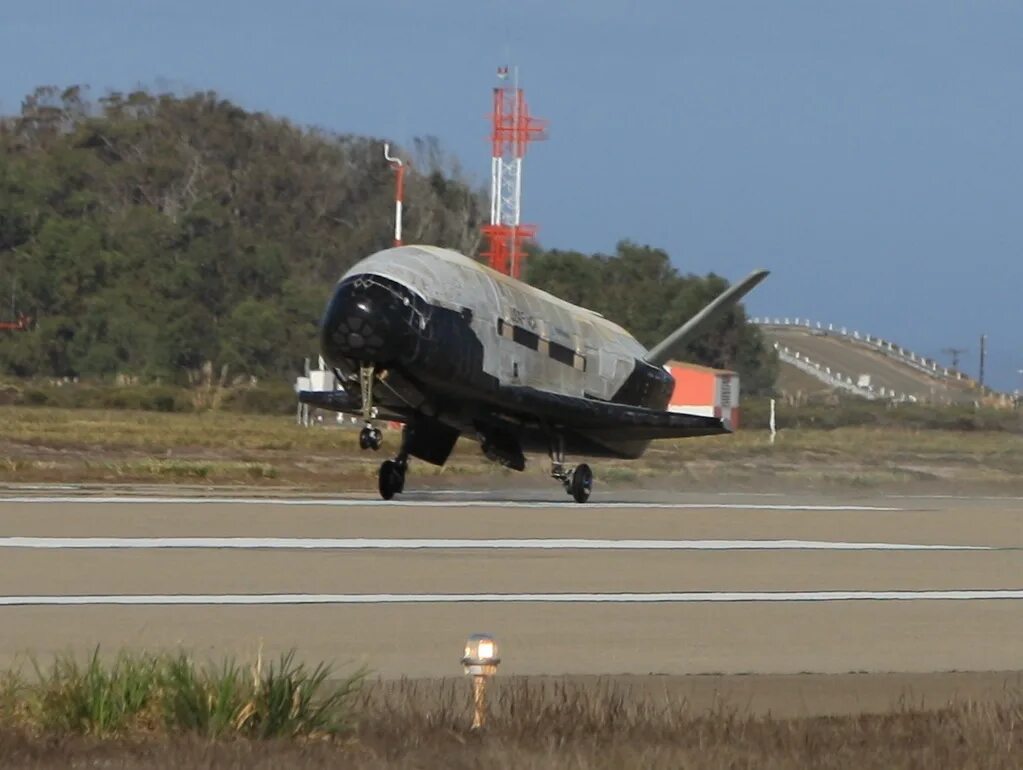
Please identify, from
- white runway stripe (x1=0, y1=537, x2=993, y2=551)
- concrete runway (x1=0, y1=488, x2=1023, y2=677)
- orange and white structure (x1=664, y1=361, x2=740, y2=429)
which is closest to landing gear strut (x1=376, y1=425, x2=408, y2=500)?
concrete runway (x1=0, y1=488, x2=1023, y2=677)

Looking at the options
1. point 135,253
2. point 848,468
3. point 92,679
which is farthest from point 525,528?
point 135,253

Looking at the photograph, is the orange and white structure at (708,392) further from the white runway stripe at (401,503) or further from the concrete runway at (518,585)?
the concrete runway at (518,585)

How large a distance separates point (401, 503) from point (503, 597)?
36.8 feet

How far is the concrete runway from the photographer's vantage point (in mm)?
12633

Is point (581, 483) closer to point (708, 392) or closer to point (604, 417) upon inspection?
point (604, 417)

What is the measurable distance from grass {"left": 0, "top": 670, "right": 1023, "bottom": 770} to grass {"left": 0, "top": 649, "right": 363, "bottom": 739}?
0.01 meters

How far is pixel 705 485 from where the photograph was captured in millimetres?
37844

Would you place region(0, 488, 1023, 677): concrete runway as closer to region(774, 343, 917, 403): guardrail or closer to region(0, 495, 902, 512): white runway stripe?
region(0, 495, 902, 512): white runway stripe

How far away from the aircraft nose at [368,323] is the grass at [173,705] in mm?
15776

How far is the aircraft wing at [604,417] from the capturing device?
28188 millimetres

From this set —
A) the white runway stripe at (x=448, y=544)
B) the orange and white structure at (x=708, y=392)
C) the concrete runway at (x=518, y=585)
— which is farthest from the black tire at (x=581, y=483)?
the orange and white structure at (x=708, y=392)

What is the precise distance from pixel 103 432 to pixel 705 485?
1455 cm

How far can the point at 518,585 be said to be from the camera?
53.3ft

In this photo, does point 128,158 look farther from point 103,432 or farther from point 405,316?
point 405,316
